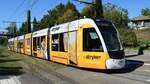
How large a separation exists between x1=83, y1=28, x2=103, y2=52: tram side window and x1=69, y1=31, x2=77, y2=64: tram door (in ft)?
4.44

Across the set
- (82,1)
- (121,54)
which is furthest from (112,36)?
(82,1)

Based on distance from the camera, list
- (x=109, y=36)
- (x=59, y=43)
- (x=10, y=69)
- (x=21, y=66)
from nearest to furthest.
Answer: (x=109, y=36) → (x=10, y=69) → (x=59, y=43) → (x=21, y=66)

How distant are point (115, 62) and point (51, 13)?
102095 millimetres

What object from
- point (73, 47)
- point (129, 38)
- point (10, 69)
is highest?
point (129, 38)

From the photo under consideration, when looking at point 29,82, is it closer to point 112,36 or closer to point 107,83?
point 107,83

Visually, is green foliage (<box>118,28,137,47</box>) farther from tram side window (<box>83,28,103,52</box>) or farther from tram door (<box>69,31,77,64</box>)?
tram side window (<box>83,28,103,52</box>)

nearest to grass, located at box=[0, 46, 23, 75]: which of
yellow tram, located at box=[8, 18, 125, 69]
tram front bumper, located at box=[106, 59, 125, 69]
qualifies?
yellow tram, located at box=[8, 18, 125, 69]

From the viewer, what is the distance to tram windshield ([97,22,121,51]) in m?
20.8

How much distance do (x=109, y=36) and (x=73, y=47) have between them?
3116 millimetres

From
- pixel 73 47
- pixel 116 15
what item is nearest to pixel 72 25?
pixel 73 47

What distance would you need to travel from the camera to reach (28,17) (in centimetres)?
9331

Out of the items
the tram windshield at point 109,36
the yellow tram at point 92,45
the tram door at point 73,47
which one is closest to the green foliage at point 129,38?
the yellow tram at point 92,45

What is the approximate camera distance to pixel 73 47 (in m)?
23.5

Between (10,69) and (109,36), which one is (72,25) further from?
(10,69)
